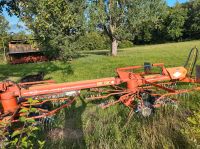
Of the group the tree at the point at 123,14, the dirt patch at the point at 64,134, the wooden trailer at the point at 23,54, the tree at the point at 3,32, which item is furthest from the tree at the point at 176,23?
the dirt patch at the point at 64,134

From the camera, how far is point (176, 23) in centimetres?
7456

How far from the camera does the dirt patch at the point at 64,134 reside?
205 inches

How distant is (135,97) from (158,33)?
74538 millimetres

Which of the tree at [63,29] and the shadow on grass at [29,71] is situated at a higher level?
the tree at [63,29]

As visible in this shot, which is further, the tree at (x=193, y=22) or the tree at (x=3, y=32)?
the tree at (x=193, y=22)

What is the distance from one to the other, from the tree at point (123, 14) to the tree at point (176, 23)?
157 ft

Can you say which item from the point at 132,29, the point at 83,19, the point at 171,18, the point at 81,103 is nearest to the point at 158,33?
the point at 171,18

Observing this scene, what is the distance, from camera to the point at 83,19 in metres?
23.6

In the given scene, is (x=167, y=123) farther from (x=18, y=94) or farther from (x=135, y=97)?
(x=18, y=94)

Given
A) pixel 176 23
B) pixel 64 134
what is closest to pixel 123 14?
pixel 64 134

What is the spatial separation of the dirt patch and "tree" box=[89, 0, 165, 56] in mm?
20477

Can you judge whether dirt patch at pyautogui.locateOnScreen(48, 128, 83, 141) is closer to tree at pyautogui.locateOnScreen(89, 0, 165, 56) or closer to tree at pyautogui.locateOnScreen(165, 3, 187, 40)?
tree at pyautogui.locateOnScreen(89, 0, 165, 56)

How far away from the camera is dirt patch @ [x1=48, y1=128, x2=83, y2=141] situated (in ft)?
17.1

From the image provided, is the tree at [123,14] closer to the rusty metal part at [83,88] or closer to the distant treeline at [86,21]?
the distant treeline at [86,21]
